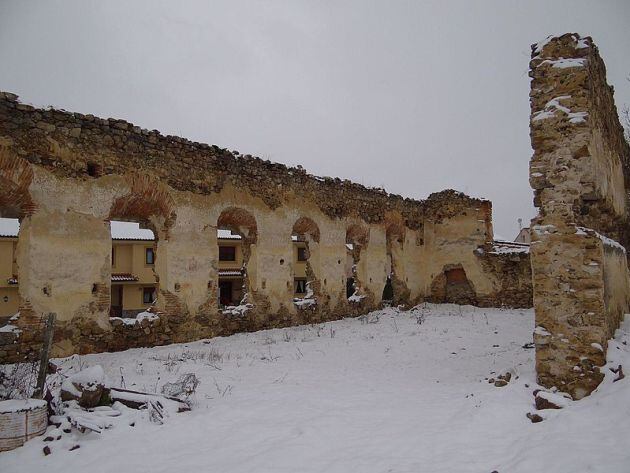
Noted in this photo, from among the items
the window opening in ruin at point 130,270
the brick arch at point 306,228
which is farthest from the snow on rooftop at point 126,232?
the brick arch at point 306,228

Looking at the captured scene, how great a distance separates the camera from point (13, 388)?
16.4ft

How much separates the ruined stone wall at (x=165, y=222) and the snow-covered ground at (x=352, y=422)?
1390 millimetres

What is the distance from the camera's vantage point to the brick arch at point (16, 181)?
7500mm

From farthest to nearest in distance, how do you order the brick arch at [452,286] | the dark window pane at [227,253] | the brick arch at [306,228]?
the dark window pane at [227,253] < the brick arch at [452,286] < the brick arch at [306,228]

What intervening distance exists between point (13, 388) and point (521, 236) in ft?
136

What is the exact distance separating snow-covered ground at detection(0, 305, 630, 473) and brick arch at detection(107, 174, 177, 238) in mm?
3119

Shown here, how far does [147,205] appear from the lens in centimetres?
968

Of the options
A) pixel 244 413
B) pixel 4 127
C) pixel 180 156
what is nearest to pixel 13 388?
pixel 244 413

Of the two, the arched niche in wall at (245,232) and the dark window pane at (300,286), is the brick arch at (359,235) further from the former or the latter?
the dark window pane at (300,286)

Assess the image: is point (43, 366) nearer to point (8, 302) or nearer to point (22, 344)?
point (22, 344)

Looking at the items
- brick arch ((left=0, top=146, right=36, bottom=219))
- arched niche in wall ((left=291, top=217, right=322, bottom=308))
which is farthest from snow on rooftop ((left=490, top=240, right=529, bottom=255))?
brick arch ((left=0, top=146, right=36, bottom=219))

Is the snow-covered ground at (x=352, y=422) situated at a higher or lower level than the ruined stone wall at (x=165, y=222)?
lower

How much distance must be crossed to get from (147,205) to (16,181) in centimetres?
256

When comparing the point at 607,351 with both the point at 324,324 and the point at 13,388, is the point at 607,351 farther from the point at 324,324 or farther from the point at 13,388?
the point at 324,324
